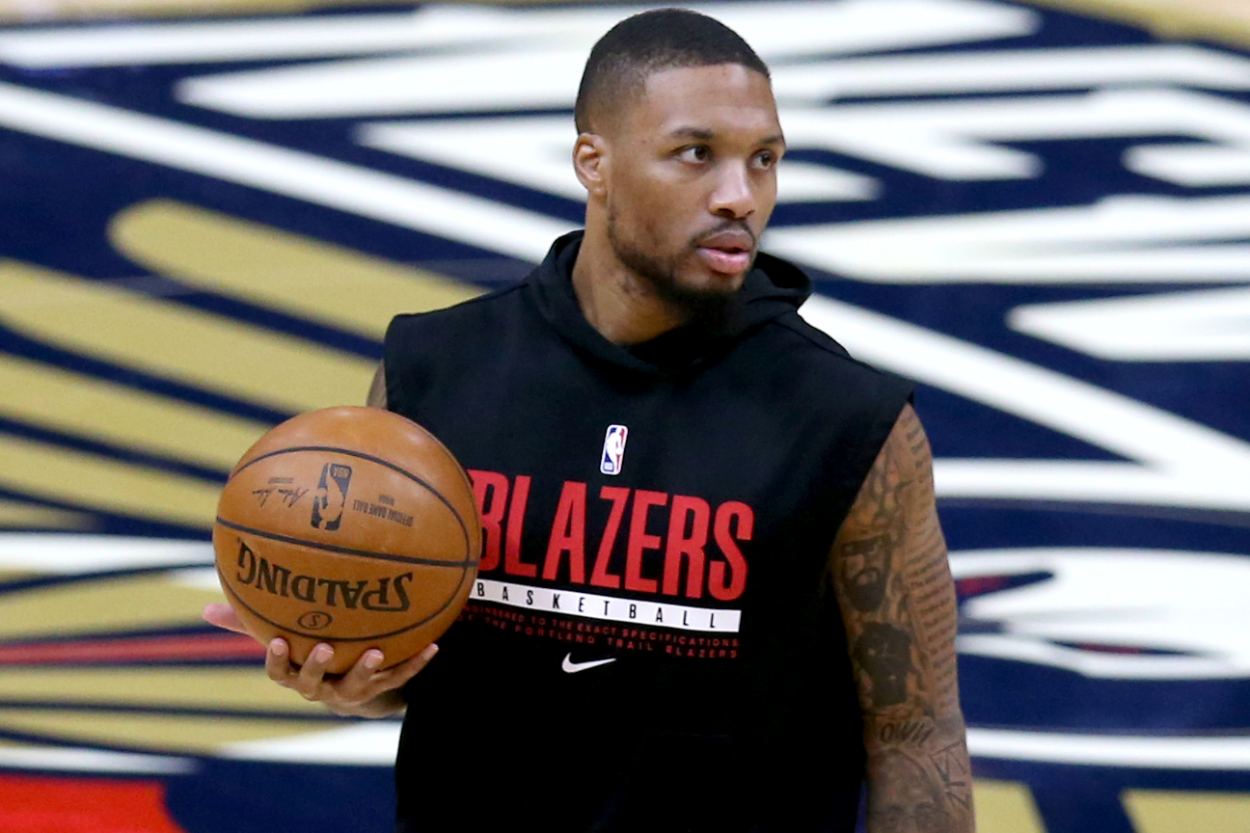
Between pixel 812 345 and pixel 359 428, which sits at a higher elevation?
pixel 812 345

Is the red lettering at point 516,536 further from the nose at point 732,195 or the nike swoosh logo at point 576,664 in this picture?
the nose at point 732,195

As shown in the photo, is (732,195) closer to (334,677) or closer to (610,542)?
(610,542)

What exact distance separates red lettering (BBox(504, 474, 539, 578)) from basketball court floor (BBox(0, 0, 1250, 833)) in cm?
230

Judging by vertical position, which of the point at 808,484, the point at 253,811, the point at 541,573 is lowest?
the point at 253,811

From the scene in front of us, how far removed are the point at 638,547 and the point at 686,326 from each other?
13.8 inches

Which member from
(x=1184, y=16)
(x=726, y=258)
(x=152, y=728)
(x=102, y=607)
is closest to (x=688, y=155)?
(x=726, y=258)

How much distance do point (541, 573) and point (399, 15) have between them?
13.1 ft

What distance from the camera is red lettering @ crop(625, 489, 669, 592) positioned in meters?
2.26

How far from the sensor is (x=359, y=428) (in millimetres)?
2242

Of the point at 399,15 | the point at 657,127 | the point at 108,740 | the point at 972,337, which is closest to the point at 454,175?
the point at 399,15

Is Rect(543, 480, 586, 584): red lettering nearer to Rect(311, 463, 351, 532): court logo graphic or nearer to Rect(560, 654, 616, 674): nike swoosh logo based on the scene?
Rect(560, 654, 616, 674): nike swoosh logo

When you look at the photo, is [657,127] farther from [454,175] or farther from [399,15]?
[399,15]

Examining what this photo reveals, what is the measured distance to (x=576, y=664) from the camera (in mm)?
2281

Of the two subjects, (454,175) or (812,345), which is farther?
(454,175)
